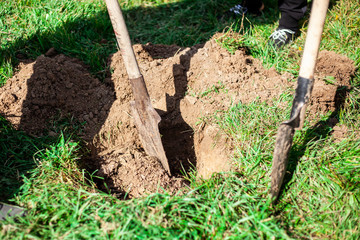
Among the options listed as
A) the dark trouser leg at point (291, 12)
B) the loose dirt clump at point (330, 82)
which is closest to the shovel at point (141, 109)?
the loose dirt clump at point (330, 82)

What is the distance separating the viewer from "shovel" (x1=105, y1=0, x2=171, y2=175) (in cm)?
216

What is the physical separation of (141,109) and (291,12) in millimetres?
2056

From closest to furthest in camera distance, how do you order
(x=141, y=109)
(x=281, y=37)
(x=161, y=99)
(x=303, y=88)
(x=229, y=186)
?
(x=303, y=88), (x=229, y=186), (x=141, y=109), (x=161, y=99), (x=281, y=37)

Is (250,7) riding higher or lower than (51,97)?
higher

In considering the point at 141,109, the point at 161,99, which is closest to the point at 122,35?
the point at 141,109

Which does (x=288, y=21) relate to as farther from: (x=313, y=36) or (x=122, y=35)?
(x=122, y=35)

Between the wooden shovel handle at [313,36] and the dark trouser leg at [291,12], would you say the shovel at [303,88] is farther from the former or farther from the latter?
the dark trouser leg at [291,12]

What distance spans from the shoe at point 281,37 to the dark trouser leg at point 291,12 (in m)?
0.07

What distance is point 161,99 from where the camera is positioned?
263 centimetres

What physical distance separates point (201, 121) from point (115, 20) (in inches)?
41.1

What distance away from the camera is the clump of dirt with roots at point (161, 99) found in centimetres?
234

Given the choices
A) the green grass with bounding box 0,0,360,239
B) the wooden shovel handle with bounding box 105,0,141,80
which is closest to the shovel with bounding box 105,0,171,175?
the wooden shovel handle with bounding box 105,0,141,80

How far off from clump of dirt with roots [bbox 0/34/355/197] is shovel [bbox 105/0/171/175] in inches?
3.4

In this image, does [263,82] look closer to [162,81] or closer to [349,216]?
[162,81]
